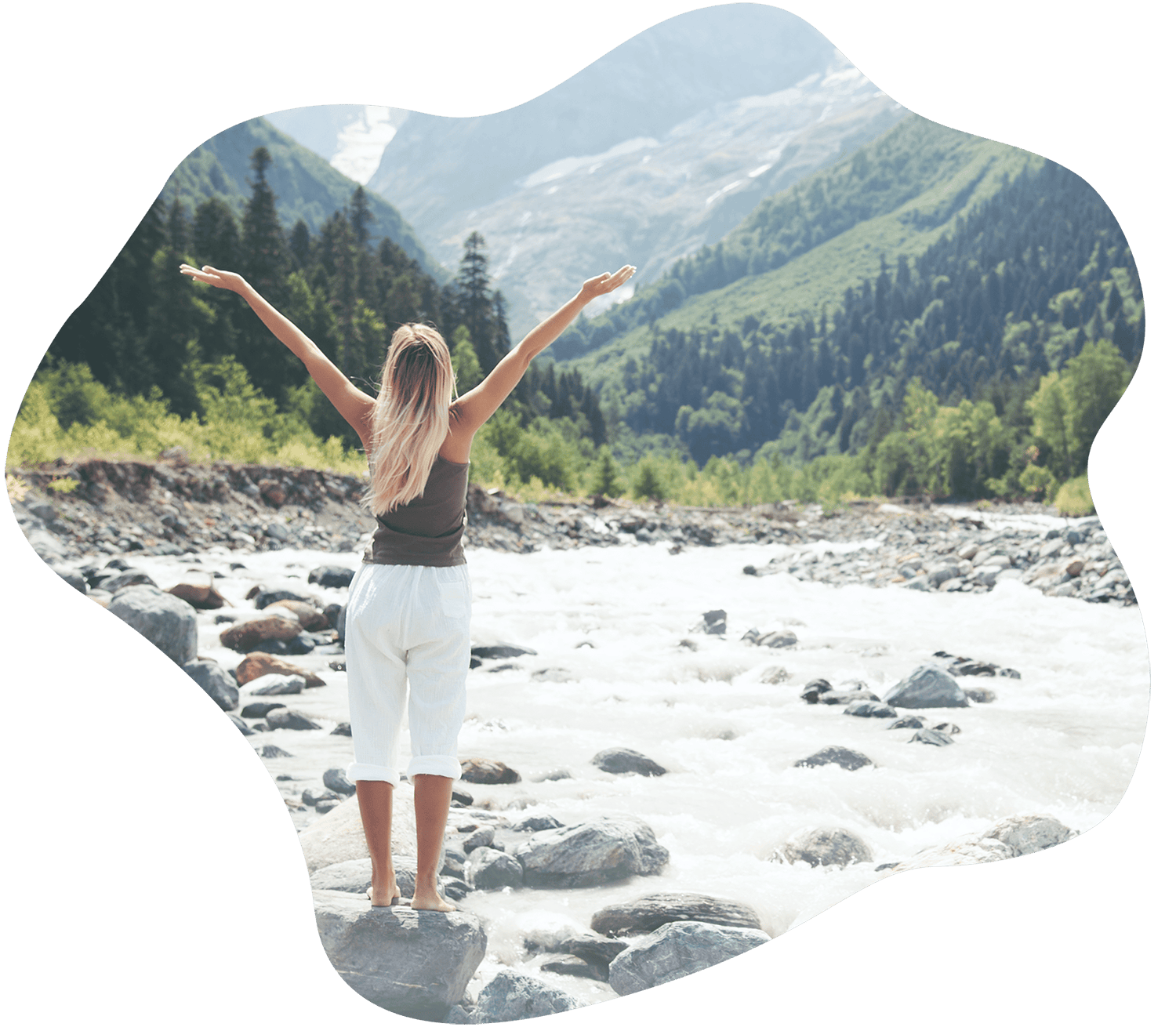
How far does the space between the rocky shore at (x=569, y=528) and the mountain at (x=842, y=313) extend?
1244 mm

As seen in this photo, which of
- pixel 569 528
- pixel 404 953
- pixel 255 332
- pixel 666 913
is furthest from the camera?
pixel 569 528

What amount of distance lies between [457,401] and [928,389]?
10.8 meters

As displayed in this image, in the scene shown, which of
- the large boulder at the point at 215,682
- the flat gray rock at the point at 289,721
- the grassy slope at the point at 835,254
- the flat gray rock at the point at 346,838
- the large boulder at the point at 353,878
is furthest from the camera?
the grassy slope at the point at 835,254

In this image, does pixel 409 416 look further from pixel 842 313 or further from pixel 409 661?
pixel 842 313

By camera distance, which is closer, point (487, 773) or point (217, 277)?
point (217, 277)

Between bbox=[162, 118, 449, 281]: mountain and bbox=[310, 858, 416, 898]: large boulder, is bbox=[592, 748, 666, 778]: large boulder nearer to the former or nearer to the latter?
bbox=[310, 858, 416, 898]: large boulder

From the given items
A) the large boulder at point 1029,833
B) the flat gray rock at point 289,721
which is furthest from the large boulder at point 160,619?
the large boulder at point 1029,833

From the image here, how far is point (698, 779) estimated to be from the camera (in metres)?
4.79

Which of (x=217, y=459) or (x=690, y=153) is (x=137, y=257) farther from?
(x=690, y=153)

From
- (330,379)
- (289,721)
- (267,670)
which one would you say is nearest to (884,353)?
(267,670)

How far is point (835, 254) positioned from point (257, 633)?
1202 centimetres

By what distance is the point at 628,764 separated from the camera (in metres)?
4.87

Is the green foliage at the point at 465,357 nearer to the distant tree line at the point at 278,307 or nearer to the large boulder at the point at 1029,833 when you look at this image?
the distant tree line at the point at 278,307

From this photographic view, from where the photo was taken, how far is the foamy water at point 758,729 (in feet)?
13.2
